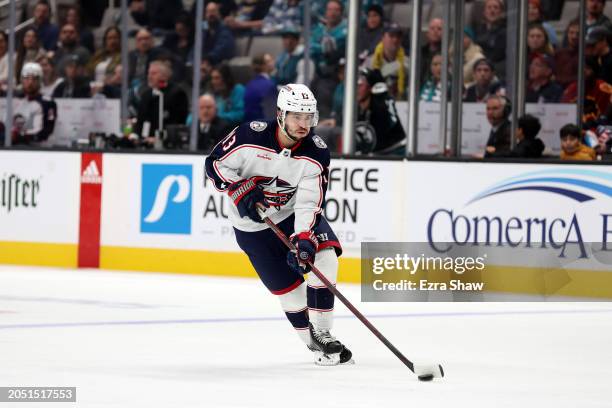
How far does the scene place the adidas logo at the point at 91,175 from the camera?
38.8 ft

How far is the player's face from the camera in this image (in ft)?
20.6

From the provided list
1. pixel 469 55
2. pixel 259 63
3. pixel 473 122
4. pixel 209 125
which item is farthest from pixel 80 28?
pixel 473 122

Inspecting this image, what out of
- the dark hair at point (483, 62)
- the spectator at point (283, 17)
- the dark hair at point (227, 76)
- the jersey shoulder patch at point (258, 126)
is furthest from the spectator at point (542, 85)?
the jersey shoulder patch at point (258, 126)

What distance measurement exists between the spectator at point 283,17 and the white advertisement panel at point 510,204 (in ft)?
9.47

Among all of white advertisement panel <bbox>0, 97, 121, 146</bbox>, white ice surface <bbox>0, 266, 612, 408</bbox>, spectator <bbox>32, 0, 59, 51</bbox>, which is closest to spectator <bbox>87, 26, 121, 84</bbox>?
white advertisement panel <bbox>0, 97, 121, 146</bbox>

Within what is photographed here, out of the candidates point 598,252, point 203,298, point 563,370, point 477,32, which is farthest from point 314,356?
point 477,32

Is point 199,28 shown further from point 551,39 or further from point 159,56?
point 551,39

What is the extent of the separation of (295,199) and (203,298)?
122 inches

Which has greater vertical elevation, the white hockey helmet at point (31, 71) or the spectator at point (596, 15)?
the spectator at point (596, 15)

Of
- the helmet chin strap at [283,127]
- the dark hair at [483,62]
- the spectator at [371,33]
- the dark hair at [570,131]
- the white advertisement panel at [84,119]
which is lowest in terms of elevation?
the helmet chin strap at [283,127]

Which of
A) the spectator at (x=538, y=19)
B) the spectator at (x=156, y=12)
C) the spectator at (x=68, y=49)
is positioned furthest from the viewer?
the spectator at (x=156, y=12)

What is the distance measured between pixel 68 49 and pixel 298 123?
26.7 feet

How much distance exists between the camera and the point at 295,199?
21.6 ft

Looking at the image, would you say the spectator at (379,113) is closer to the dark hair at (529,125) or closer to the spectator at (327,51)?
the spectator at (327,51)
